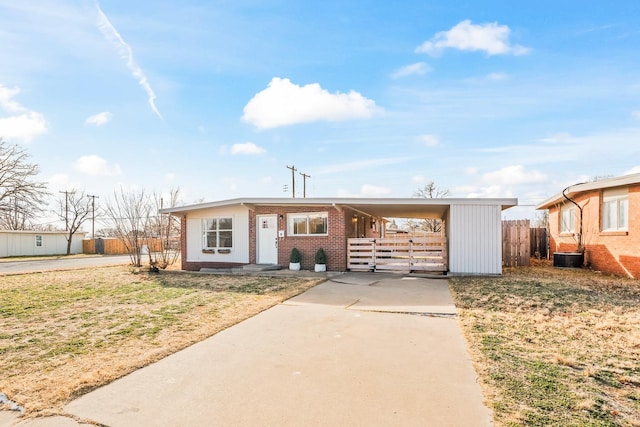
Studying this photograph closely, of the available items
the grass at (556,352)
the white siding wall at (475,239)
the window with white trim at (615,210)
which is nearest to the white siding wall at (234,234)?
the white siding wall at (475,239)

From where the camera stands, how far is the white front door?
14.2 meters

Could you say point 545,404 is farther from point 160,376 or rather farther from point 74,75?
point 74,75

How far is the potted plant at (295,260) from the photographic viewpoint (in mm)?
13320

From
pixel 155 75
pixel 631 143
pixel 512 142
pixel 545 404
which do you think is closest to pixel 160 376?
pixel 545 404

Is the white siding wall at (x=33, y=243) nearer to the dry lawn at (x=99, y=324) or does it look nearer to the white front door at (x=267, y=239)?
the dry lawn at (x=99, y=324)

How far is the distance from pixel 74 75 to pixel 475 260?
13.7 m

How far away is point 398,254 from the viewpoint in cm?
1311

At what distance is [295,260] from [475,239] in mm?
6153

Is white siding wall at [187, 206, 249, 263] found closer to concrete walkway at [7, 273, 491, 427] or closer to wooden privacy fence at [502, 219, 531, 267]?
concrete walkway at [7, 273, 491, 427]

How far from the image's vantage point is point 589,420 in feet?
9.07

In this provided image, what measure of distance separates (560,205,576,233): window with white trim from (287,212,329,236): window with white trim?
10.0 meters

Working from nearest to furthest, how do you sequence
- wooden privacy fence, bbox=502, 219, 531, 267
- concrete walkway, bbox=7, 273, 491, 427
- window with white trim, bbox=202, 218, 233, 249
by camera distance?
concrete walkway, bbox=7, 273, 491, 427 → wooden privacy fence, bbox=502, 219, 531, 267 → window with white trim, bbox=202, 218, 233, 249

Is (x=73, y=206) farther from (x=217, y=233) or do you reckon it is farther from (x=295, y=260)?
(x=295, y=260)

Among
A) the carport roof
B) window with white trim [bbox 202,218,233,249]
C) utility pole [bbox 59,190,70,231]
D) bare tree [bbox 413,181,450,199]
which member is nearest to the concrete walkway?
the carport roof
